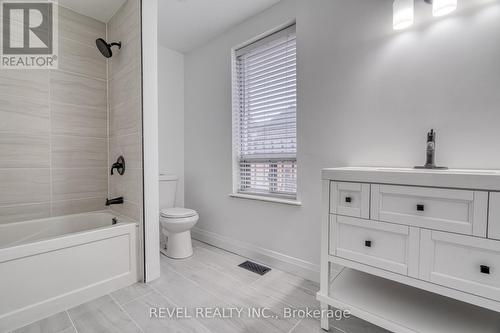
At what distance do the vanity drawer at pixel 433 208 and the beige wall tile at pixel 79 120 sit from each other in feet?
8.53

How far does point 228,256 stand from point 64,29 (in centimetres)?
273

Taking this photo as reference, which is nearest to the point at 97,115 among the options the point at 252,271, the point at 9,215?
the point at 9,215

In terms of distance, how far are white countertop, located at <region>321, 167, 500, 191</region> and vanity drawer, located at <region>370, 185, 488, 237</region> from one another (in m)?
0.03

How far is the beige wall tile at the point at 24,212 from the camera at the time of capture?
187 cm

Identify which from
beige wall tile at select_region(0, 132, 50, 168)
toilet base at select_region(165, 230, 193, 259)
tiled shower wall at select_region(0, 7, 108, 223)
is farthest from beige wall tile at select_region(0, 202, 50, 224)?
toilet base at select_region(165, 230, 193, 259)

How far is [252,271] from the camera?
2.03 m

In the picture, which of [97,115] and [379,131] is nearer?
[379,131]

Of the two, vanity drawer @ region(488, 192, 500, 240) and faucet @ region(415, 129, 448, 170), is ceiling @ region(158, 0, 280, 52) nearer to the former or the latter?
faucet @ region(415, 129, 448, 170)

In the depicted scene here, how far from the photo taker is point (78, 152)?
2248 millimetres

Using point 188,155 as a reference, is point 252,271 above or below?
below

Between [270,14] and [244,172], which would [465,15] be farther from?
[244,172]

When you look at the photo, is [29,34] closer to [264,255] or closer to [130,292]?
[130,292]

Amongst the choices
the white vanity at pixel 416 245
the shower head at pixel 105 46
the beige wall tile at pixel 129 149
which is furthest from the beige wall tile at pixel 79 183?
the white vanity at pixel 416 245

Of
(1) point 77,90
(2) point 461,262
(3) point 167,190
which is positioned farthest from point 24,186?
(2) point 461,262
